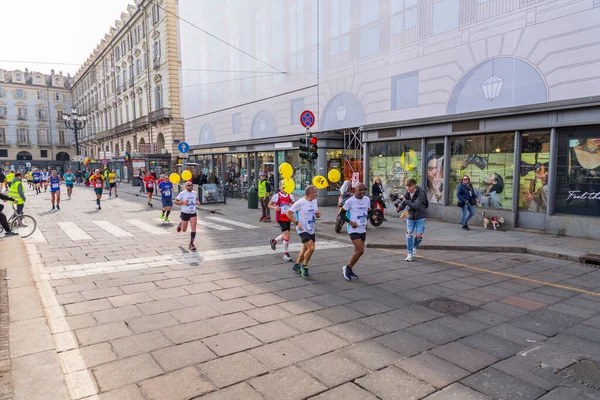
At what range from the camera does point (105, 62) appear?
2238 inches

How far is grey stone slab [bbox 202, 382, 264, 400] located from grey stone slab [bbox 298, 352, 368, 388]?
60 centimetres

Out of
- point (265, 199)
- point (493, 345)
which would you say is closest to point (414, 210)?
point (493, 345)

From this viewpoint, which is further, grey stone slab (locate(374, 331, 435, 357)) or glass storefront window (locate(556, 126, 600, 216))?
glass storefront window (locate(556, 126, 600, 216))

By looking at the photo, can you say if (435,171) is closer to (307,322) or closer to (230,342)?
(307,322)

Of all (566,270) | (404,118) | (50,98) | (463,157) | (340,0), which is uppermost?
(50,98)

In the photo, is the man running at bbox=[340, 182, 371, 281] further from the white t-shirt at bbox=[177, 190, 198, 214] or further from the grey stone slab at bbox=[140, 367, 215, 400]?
the white t-shirt at bbox=[177, 190, 198, 214]

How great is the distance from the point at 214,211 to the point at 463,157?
10679 millimetres

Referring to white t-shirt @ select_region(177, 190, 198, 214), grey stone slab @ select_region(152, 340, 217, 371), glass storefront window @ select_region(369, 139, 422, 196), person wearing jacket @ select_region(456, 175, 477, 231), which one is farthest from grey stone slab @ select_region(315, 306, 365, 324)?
glass storefront window @ select_region(369, 139, 422, 196)

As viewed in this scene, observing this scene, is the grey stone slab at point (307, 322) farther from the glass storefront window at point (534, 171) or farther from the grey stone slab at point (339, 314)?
the glass storefront window at point (534, 171)

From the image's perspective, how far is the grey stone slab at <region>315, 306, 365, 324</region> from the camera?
16.8 ft

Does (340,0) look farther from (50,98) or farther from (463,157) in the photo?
(50,98)

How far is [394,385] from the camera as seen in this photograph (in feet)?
11.6

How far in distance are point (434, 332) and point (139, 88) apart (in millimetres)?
46344

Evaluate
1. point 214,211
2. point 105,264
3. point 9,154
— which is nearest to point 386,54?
point 214,211
